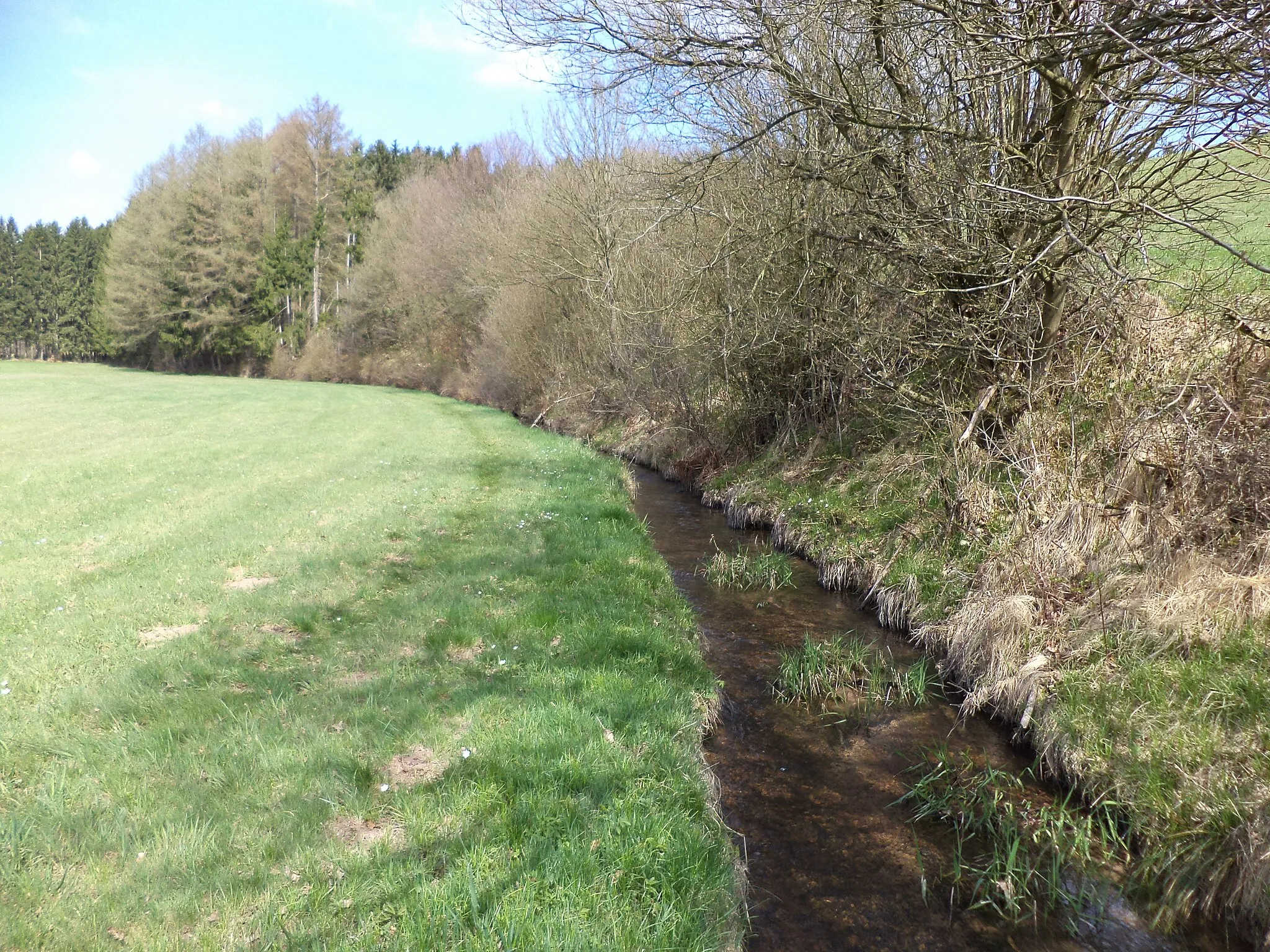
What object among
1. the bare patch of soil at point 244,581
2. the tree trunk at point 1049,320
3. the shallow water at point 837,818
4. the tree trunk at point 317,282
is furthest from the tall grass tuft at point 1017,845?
the tree trunk at point 317,282

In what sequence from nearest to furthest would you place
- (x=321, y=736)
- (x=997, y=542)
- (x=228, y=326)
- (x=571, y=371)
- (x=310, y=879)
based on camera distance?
(x=310, y=879)
(x=321, y=736)
(x=997, y=542)
(x=571, y=371)
(x=228, y=326)

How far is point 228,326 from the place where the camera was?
54.2 metres

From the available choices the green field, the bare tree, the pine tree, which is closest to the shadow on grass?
the green field

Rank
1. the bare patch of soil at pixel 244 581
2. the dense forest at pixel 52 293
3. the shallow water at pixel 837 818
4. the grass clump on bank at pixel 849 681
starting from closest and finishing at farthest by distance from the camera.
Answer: the shallow water at pixel 837 818, the grass clump on bank at pixel 849 681, the bare patch of soil at pixel 244 581, the dense forest at pixel 52 293

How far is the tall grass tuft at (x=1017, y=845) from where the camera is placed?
414 cm

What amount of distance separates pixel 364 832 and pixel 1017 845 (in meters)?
3.70

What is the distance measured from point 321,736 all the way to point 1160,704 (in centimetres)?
567

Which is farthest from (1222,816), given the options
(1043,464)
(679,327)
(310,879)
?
(679,327)

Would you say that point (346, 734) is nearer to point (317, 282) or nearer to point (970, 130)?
point (970, 130)

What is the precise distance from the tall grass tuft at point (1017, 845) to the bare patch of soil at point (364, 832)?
3.32 metres

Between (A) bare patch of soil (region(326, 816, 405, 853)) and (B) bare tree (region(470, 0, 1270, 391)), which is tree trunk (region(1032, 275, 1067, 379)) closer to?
(B) bare tree (region(470, 0, 1270, 391))

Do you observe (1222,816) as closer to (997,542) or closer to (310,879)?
(997,542)

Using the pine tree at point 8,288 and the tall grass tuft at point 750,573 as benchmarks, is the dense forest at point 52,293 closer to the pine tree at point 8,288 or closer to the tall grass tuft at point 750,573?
the pine tree at point 8,288

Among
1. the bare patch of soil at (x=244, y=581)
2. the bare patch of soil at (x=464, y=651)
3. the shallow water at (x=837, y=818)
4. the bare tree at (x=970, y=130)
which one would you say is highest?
the bare tree at (x=970, y=130)
